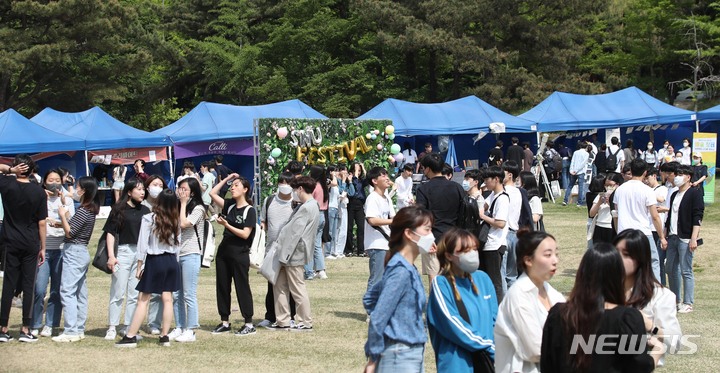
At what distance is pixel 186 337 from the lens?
9.01 m

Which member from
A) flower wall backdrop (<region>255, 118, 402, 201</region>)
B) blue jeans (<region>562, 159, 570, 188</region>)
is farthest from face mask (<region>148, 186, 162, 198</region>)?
blue jeans (<region>562, 159, 570, 188</region>)

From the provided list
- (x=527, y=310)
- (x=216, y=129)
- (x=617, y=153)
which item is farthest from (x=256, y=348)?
(x=617, y=153)

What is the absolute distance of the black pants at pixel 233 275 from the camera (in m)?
9.30

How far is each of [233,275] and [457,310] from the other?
192 inches

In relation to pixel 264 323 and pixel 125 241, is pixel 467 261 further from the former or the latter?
pixel 264 323

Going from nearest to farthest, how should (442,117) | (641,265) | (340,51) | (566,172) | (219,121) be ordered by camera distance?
(641,265), (219,121), (566,172), (442,117), (340,51)

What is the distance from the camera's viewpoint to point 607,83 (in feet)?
137

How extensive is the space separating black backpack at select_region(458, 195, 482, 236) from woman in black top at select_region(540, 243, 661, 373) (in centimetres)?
544

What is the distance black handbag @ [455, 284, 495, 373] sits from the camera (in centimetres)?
488

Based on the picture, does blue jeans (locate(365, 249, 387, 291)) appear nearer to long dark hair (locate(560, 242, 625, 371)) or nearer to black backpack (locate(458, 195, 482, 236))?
black backpack (locate(458, 195, 482, 236))

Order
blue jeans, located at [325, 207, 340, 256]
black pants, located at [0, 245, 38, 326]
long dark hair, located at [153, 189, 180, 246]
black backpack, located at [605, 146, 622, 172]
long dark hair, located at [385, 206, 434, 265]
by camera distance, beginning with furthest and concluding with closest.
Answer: black backpack, located at [605, 146, 622, 172] → blue jeans, located at [325, 207, 340, 256] → black pants, located at [0, 245, 38, 326] → long dark hair, located at [153, 189, 180, 246] → long dark hair, located at [385, 206, 434, 265]

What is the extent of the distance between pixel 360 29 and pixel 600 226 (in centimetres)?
3547

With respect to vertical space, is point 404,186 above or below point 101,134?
below

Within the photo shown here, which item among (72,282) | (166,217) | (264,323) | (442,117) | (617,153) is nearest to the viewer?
(166,217)
